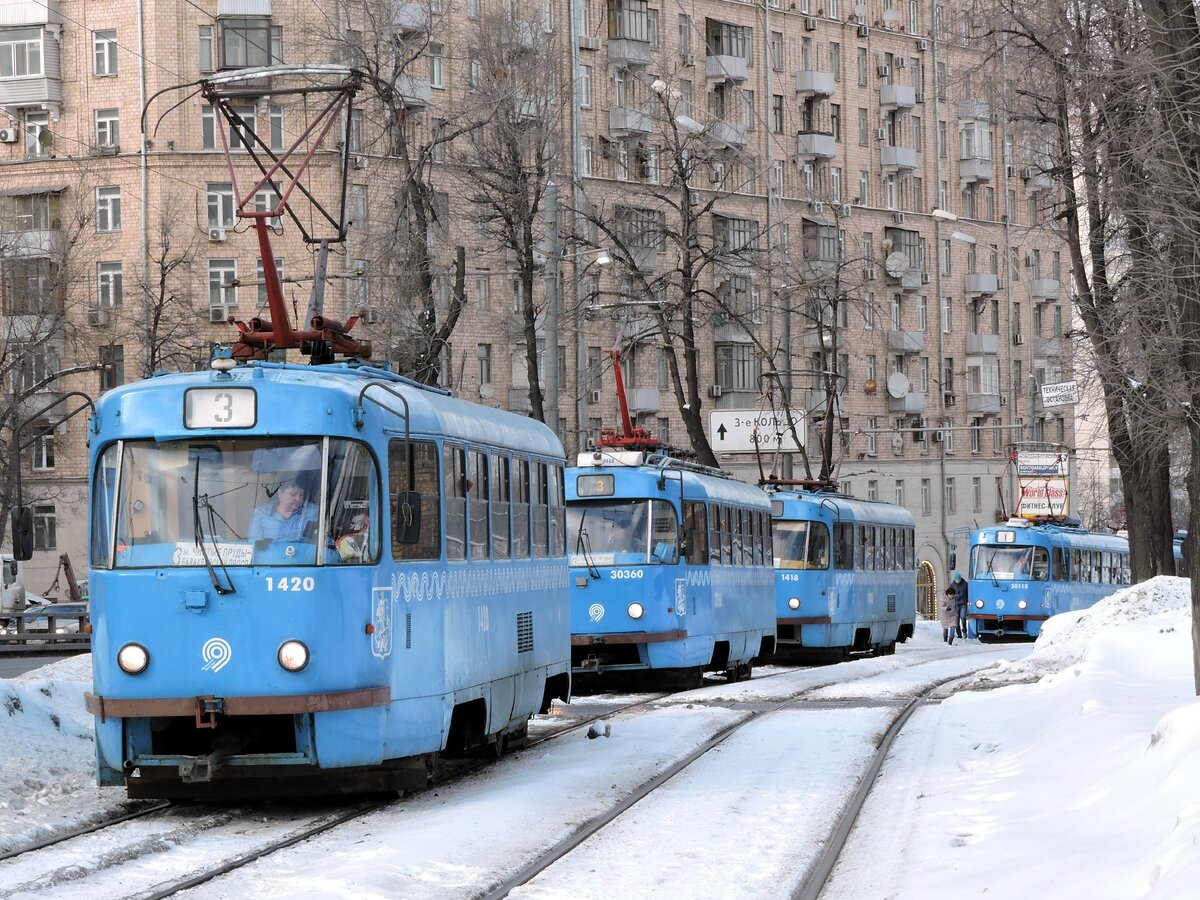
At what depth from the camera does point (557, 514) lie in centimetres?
1767

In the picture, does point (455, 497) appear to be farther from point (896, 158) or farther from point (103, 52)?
point (896, 158)

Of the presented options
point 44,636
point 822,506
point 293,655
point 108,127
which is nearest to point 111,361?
point 108,127

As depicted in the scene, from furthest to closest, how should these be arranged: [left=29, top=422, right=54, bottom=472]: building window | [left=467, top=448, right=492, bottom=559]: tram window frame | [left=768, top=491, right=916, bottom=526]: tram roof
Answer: [left=29, top=422, right=54, bottom=472]: building window, [left=768, top=491, right=916, bottom=526]: tram roof, [left=467, top=448, right=492, bottom=559]: tram window frame

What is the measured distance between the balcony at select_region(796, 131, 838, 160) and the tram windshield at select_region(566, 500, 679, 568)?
46.4 m

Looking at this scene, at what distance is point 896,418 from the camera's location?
72438 millimetres

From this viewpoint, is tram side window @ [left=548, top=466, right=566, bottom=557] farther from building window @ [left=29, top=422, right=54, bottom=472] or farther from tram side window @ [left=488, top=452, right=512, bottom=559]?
building window @ [left=29, top=422, right=54, bottom=472]

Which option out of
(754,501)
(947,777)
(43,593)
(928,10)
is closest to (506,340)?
(43,593)

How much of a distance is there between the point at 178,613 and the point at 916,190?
64638 millimetres

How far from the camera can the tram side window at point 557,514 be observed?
57.3ft

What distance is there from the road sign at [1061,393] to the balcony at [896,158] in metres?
34.3

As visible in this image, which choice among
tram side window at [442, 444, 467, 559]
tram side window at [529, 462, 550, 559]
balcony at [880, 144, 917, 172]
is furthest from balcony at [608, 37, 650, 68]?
tram side window at [442, 444, 467, 559]

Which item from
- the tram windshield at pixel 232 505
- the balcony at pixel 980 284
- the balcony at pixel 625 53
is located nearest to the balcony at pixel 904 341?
the balcony at pixel 980 284

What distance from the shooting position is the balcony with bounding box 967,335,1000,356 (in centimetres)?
7650

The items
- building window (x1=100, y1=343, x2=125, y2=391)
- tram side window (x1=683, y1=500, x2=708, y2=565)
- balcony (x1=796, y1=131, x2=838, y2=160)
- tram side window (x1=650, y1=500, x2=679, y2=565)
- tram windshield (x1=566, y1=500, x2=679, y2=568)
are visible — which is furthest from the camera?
balcony (x1=796, y1=131, x2=838, y2=160)
